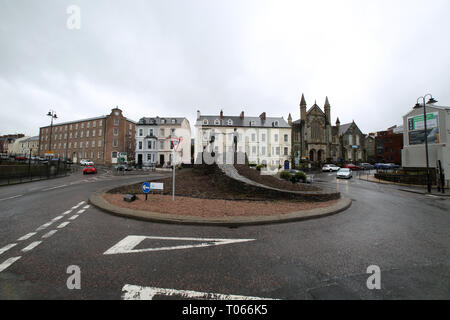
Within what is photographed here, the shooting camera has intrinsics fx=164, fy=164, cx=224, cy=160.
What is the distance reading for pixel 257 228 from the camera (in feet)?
16.8

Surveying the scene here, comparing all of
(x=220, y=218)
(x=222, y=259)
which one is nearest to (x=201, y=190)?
(x=220, y=218)

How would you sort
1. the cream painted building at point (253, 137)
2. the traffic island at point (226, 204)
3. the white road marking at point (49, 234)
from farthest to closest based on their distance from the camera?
1. the cream painted building at point (253, 137)
2. the traffic island at point (226, 204)
3. the white road marking at point (49, 234)

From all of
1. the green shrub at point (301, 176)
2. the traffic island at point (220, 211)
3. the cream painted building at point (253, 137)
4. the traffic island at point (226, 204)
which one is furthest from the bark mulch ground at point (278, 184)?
the cream painted building at point (253, 137)

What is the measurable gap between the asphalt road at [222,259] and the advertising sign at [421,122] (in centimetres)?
2432

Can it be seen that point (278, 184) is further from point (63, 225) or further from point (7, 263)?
point (7, 263)

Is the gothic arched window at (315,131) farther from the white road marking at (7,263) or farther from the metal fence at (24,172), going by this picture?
the metal fence at (24,172)

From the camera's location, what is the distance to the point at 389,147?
2144 inches

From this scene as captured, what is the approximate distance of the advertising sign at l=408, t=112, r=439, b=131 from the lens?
66.0ft

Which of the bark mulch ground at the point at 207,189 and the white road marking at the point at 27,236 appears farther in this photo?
the bark mulch ground at the point at 207,189

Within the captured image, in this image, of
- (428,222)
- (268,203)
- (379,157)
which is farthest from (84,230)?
(379,157)

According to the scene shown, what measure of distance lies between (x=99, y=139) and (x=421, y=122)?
213ft

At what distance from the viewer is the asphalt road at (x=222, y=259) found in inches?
97.0

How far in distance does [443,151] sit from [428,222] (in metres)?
22.3

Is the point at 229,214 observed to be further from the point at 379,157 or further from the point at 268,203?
the point at 379,157
